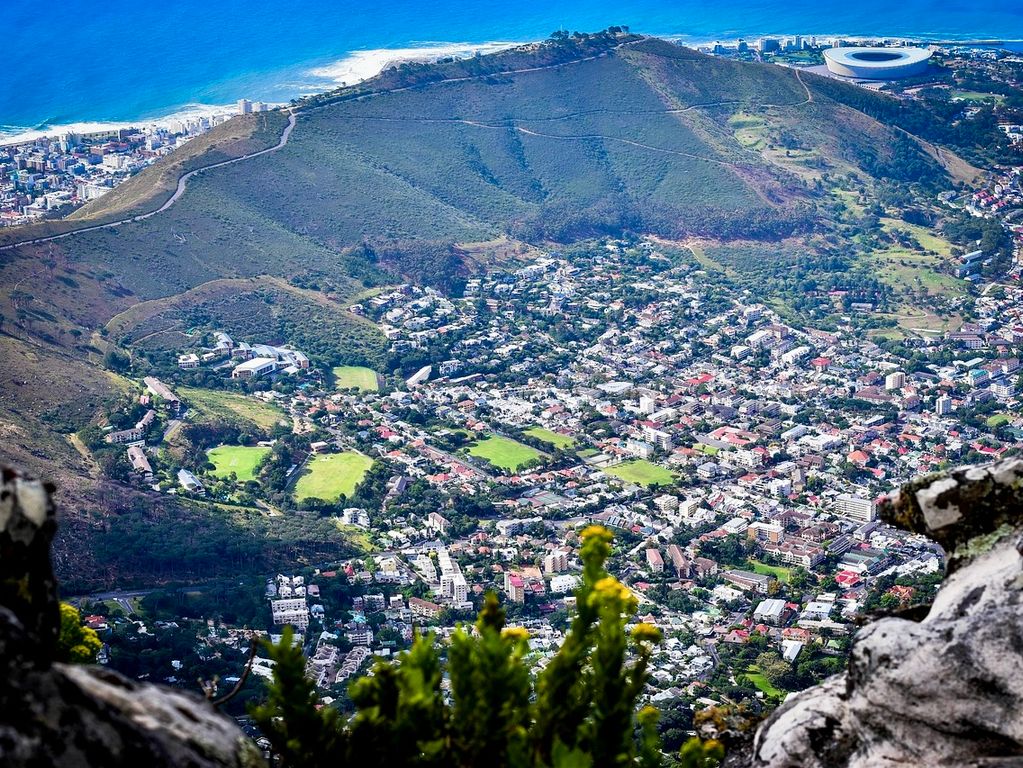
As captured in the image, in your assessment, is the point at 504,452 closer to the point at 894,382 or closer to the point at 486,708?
the point at 894,382

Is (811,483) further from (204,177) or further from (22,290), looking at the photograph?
(204,177)

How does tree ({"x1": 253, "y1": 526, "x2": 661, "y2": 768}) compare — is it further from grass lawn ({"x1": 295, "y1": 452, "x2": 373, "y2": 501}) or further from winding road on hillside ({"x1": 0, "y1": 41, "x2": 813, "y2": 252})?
winding road on hillside ({"x1": 0, "y1": 41, "x2": 813, "y2": 252})

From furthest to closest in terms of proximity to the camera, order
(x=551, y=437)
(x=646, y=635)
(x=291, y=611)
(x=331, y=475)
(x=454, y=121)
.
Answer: (x=454, y=121)
(x=551, y=437)
(x=331, y=475)
(x=291, y=611)
(x=646, y=635)

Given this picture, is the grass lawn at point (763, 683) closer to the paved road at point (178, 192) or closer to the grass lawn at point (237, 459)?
the grass lawn at point (237, 459)

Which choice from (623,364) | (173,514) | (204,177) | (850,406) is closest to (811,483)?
(850,406)

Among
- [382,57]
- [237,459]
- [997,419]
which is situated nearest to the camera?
[237,459]

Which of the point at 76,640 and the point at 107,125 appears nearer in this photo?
the point at 76,640

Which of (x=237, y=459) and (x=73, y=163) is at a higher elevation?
A: (x=73, y=163)

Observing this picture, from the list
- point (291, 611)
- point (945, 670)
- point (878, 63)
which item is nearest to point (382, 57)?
point (878, 63)
